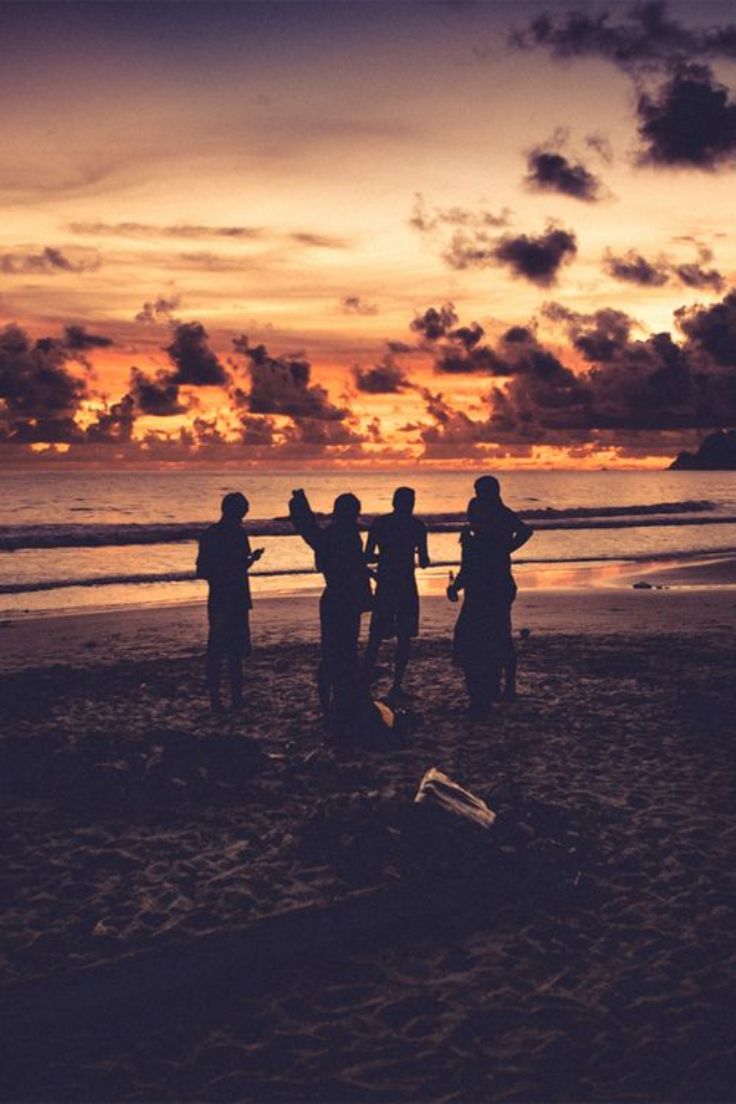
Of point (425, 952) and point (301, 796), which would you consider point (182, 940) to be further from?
point (301, 796)

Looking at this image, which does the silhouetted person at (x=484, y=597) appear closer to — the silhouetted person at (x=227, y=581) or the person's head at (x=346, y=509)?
the person's head at (x=346, y=509)

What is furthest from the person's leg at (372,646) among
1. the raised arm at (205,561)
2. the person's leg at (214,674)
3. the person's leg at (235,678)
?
the raised arm at (205,561)

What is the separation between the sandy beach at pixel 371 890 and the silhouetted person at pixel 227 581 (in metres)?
0.78

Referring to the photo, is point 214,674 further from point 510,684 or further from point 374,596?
point 510,684

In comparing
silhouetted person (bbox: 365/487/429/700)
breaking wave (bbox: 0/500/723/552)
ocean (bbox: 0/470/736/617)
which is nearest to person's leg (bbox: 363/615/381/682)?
silhouetted person (bbox: 365/487/429/700)

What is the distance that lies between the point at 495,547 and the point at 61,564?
2890cm

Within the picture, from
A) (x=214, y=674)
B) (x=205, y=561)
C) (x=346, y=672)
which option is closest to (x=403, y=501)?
(x=346, y=672)

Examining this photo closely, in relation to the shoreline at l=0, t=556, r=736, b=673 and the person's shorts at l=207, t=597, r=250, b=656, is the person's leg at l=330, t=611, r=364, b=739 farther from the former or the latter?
the shoreline at l=0, t=556, r=736, b=673

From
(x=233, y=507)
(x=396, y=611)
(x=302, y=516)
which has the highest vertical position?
(x=233, y=507)

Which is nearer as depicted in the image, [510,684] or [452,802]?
[452,802]

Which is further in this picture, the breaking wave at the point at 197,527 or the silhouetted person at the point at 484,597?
the breaking wave at the point at 197,527

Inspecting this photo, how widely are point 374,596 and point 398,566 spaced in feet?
1.32

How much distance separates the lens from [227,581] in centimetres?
976

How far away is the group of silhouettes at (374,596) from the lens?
28.7 ft
